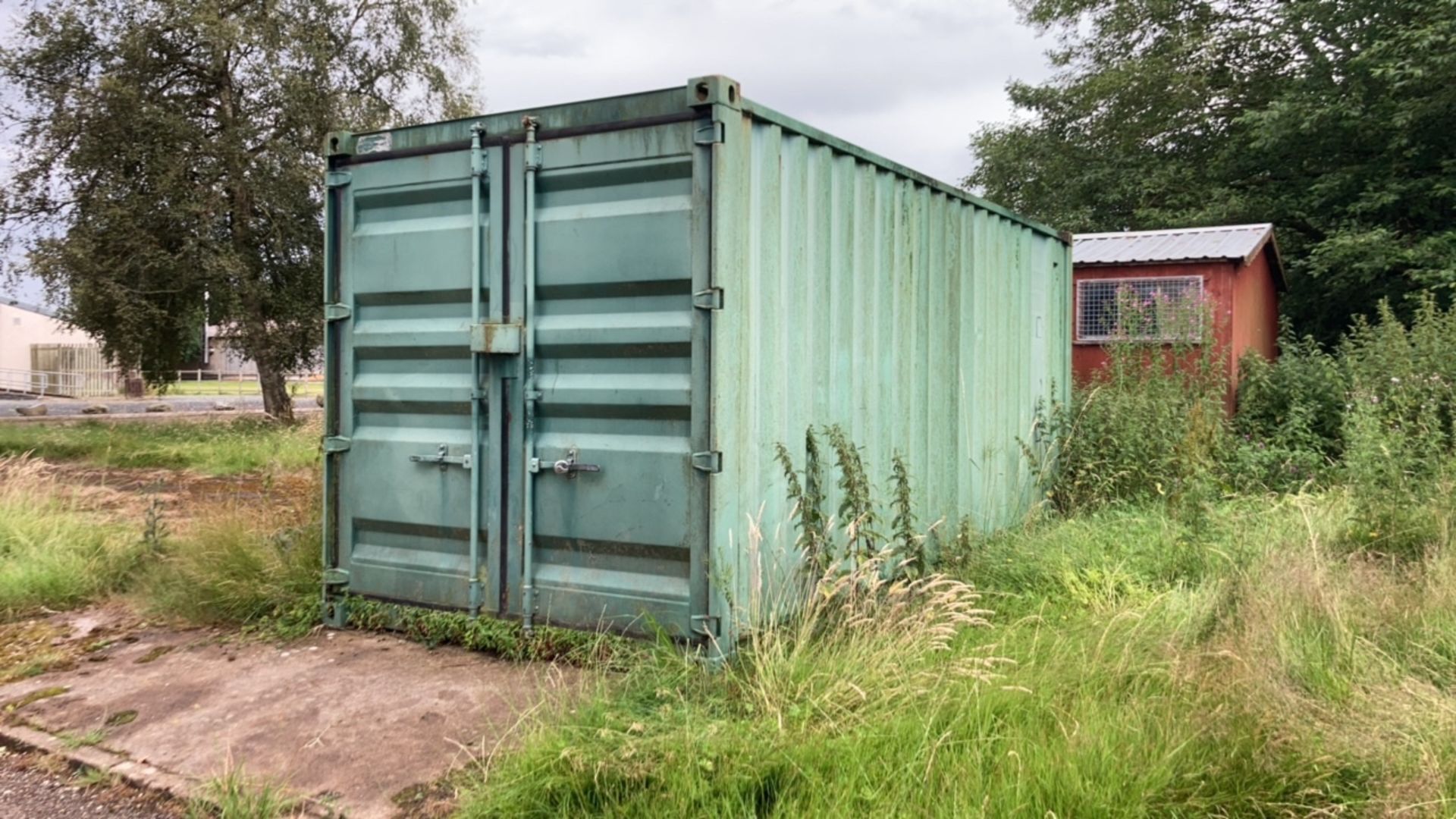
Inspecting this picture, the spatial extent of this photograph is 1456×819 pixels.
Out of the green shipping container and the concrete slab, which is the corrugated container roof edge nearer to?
the green shipping container

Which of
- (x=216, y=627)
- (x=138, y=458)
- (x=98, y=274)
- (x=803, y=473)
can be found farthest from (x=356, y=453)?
(x=98, y=274)

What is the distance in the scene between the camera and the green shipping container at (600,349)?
4.32m

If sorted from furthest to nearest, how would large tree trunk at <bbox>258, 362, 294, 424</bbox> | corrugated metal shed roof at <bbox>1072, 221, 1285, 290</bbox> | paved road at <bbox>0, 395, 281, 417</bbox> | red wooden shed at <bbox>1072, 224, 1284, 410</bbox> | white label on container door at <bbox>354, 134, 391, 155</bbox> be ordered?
paved road at <bbox>0, 395, 281, 417</bbox> < large tree trunk at <bbox>258, 362, 294, 424</bbox> < corrugated metal shed roof at <bbox>1072, 221, 1285, 290</bbox> < red wooden shed at <bbox>1072, 224, 1284, 410</bbox> < white label on container door at <bbox>354, 134, 391, 155</bbox>

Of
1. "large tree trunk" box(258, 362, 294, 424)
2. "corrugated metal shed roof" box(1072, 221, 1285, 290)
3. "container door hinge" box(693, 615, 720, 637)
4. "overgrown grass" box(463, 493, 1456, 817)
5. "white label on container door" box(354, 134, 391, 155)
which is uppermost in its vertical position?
"corrugated metal shed roof" box(1072, 221, 1285, 290)

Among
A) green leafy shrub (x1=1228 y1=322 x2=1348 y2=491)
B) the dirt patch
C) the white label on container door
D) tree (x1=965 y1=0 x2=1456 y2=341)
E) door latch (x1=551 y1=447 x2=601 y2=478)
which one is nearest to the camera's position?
door latch (x1=551 y1=447 x2=601 y2=478)

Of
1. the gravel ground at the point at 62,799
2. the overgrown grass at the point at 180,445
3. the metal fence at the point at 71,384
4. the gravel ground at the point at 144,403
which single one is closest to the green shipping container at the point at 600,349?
the gravel ground at the point at 62,799

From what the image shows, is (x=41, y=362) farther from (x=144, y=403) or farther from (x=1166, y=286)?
(x=1166, y=286)

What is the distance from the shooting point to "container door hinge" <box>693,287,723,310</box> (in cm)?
421

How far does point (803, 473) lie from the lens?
4.86m

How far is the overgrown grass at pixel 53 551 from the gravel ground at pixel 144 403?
78.1ft

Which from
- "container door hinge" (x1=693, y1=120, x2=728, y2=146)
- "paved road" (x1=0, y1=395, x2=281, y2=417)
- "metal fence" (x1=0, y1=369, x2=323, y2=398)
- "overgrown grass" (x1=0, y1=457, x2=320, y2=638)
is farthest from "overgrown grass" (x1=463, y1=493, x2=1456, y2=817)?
"metal fence" (x1=0, y1=369, x2=323, y2=398)

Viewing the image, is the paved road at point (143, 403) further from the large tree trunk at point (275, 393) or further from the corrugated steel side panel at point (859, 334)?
the corrugated steel side panel at point (859, 334)

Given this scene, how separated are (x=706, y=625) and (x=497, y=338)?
1673 millimetres

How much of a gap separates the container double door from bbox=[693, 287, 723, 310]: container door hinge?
14mm
